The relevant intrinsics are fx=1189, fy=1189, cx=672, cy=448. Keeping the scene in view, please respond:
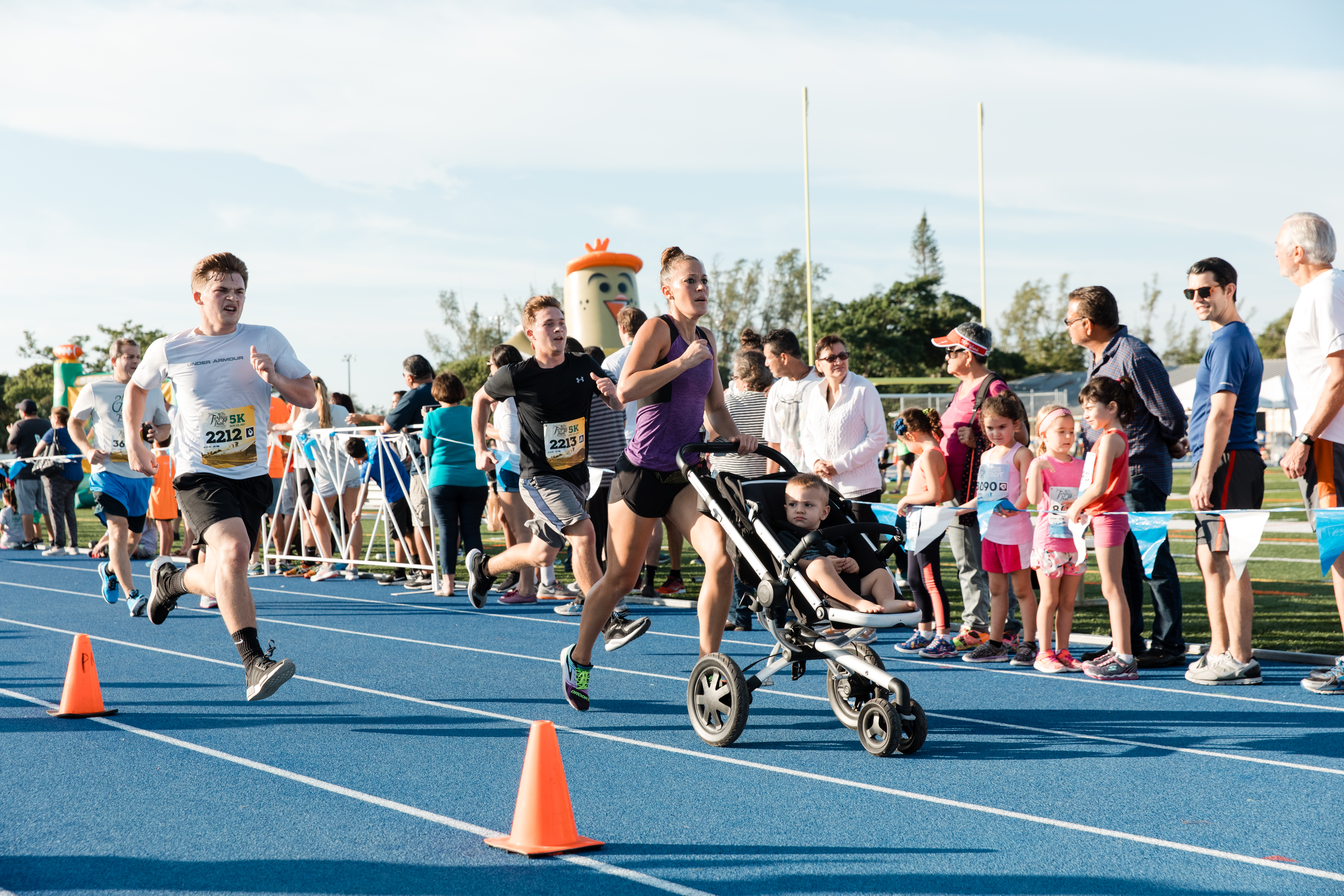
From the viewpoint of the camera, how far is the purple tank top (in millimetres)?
5273

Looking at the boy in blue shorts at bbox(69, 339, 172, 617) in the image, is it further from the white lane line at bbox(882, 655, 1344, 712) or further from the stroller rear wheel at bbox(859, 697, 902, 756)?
the stroller rear wheel at bbox(859, 697, 902, 756)

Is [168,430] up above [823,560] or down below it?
above

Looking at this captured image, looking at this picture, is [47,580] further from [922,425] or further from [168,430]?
[922,425]

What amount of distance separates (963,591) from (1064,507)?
1.07 m

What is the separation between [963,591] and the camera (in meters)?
7.46

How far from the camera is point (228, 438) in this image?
221 inches

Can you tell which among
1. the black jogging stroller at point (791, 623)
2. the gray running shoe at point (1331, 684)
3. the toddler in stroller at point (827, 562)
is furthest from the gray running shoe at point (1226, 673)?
the toddler in stroller at point (827, 562)

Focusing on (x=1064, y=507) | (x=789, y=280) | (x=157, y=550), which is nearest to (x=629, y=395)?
(x=1064, y=507)

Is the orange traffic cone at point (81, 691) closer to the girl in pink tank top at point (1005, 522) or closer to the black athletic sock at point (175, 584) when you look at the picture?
the black athletic sock at point (175, 584)

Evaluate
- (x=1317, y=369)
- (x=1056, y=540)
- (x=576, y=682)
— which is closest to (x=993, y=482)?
(x=1056, y=540)

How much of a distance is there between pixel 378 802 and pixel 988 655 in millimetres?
4126

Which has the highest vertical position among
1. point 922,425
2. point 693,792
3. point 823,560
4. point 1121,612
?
point 922,425

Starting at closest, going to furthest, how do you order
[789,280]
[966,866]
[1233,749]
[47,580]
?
[966,866] < [1233,749] < [47,580] < [789,280]

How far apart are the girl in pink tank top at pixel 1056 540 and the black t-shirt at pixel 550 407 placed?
261cm
